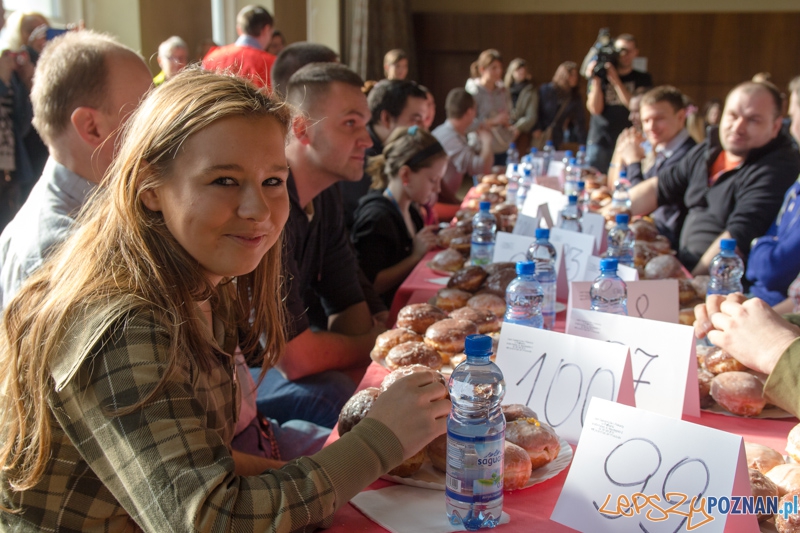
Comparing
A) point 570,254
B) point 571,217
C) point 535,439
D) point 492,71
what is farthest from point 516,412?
point 492,71

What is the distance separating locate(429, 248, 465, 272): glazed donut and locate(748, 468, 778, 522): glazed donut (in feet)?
6.37

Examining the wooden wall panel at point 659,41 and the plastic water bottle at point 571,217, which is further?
the wooden wall panel at point 659,41

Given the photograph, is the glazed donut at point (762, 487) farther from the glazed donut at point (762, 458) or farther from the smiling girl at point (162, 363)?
the smiling girl at point (162, 363)

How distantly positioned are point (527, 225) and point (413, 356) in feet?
4.32

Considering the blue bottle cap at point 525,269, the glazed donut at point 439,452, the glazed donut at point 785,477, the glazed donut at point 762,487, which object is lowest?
the glazed donut at point 439,452

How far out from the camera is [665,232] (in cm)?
438

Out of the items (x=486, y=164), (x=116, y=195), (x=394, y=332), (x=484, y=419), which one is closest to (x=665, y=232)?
(x=486, y=164)

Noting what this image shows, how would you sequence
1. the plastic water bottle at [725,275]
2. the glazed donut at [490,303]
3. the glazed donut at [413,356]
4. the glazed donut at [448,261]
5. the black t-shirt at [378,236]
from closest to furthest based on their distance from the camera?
the glazed donut at [413,356]
the glazed donut at [490,303]
the plastic water bottle at [725,275]
the glazed donut at [448,261]
the black t-shirt at [378,236]

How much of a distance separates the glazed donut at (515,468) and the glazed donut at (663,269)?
5.21 feet

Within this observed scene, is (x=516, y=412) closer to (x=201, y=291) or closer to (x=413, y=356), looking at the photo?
(x=413, y=356)

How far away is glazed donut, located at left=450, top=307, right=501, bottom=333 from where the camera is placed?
192cm

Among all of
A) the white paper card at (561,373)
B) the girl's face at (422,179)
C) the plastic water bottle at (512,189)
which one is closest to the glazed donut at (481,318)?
the white paper card at (561,373)

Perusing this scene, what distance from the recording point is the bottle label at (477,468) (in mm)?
1032

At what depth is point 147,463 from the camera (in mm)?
896
